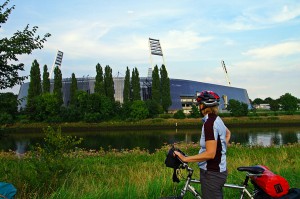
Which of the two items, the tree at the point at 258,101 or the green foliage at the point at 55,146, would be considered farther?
the tree at the point at 258,101

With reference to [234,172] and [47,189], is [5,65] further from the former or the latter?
[234,172]

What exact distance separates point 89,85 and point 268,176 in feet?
296

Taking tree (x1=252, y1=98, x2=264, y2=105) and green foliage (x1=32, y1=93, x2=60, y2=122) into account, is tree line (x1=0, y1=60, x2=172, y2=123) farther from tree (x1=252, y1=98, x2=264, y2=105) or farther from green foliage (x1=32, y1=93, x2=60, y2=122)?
tree (x1=252, y1=98, x2=264, y2=105)

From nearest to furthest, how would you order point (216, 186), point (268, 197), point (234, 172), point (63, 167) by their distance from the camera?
1. point (216, 186)
2. point (268, 197)
3. point (63, 167)
4. point (234, 172)

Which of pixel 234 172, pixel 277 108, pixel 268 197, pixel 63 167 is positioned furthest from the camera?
pixel 277 108

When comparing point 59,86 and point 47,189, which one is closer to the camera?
point 47,189

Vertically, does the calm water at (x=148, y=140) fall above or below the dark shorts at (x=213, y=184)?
below

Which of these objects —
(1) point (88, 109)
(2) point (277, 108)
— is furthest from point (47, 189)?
(2) point (277, 108)

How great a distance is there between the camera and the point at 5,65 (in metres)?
6.10

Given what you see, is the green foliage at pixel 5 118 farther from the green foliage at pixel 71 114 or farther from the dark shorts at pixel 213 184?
the green foliage at pixel 71 114

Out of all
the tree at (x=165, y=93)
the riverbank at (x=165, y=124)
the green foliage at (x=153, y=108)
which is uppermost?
the tree at (x=165, y=93)

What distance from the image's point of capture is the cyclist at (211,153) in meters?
3.35

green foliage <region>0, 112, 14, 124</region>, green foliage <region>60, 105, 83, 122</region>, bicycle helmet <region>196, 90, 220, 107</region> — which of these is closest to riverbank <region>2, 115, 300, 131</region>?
green foliage <region>60, 105, 83, 122</region>

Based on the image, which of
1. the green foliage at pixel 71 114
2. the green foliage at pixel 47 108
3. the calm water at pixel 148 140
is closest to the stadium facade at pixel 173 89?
the green foliage at pixel 47 108
